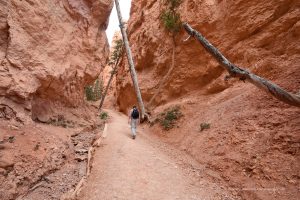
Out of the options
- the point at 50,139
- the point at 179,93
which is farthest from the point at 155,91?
the point at 50,139

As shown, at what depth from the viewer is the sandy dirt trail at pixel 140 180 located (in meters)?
6.18

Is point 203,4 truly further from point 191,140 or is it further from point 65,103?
point 65,103

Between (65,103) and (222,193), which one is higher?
(65,103)

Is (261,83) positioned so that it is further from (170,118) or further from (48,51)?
(170,118)

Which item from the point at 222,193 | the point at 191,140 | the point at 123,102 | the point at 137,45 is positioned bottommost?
the point at 222,193

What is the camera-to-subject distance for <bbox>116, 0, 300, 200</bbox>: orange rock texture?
21.8 feet

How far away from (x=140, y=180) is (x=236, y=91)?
7.34 m

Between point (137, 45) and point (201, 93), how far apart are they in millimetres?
12024

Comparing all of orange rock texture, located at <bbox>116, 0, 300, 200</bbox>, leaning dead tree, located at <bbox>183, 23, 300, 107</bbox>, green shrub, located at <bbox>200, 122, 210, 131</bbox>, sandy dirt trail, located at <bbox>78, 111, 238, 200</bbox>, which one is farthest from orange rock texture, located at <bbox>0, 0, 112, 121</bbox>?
green shrub, located at <bbox>200, 122, 210, 131</bbox>

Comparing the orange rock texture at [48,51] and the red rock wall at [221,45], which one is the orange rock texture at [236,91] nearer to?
the red rock wall at [221,45]

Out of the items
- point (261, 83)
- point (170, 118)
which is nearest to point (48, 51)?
point (170, 118)

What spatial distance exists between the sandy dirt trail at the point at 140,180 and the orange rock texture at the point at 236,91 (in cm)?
90

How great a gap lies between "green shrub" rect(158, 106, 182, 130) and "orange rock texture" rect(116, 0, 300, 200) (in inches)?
14.3

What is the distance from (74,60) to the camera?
41.8 ft
